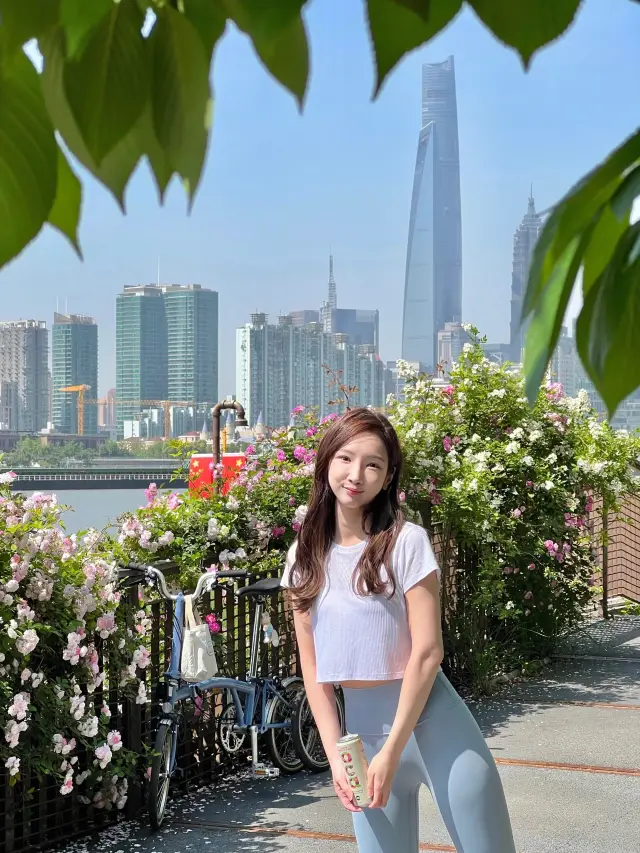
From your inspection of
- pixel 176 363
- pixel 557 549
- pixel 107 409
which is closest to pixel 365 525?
pixel 557 549

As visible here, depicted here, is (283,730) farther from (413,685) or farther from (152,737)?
(413,685)

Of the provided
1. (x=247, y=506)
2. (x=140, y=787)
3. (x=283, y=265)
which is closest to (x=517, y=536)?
(x=247, y=506)

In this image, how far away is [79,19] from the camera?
354 millimetres

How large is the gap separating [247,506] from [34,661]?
61.3 inches

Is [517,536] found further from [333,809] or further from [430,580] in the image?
[430,580]

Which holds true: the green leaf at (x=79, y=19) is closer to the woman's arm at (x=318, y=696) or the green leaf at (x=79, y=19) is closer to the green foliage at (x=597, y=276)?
the green foliage at (x=597, y=276)

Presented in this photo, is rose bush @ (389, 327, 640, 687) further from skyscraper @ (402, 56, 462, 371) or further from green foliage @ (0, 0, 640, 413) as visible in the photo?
skyscraper @ (402, 56, 462, 371)

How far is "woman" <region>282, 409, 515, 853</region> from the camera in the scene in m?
2.24

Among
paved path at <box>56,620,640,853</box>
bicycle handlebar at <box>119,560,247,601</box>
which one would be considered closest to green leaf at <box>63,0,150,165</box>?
paved path at <box>56,620,640,853</box>

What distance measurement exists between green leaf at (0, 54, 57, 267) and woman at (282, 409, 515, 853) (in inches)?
78.5

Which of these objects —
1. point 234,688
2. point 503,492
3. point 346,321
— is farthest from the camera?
point 346,321

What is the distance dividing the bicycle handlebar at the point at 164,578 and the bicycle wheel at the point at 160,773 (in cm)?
49

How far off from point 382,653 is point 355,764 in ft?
0.77

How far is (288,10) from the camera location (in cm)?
35
